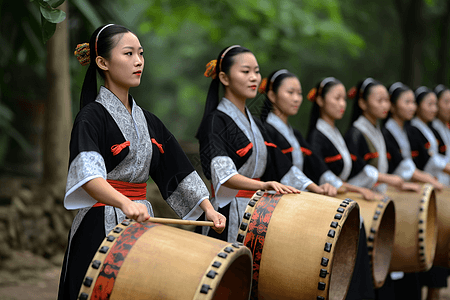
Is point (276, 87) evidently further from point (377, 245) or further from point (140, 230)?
point (140, 230)

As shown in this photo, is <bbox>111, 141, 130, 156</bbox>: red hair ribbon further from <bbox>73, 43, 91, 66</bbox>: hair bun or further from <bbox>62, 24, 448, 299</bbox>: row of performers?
<bbox>73, 43, 91, 66</bbox>: hair bun

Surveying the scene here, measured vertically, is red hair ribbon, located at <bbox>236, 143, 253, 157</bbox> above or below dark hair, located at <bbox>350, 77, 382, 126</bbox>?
below

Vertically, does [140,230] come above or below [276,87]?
below

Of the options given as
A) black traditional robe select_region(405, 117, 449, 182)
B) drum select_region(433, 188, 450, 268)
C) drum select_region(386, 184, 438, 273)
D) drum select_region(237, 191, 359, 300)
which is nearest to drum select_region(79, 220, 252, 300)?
drum select_region(237, 191, 359, 300)

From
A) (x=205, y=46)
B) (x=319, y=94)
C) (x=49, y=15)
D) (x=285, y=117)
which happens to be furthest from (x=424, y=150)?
(x=205, y=46)

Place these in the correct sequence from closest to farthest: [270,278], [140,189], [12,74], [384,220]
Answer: [140,189]
[270,278]
[384,220]
[12,74]

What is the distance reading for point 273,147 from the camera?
365 cm

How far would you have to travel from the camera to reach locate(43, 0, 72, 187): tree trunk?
21.4 ft

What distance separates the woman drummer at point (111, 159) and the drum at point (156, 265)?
0.15 m

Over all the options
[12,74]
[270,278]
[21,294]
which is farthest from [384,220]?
[12,74]

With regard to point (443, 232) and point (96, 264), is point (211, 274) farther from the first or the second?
point (443, 232)

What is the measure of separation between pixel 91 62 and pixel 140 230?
0.96 meters

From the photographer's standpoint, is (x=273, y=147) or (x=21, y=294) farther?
(x=21, y=294)

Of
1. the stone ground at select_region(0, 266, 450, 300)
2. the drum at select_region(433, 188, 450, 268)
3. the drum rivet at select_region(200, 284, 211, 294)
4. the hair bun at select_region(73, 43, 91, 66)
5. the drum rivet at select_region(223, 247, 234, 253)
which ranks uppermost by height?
the hair bun at select_region(73, 43, 91, 66)
